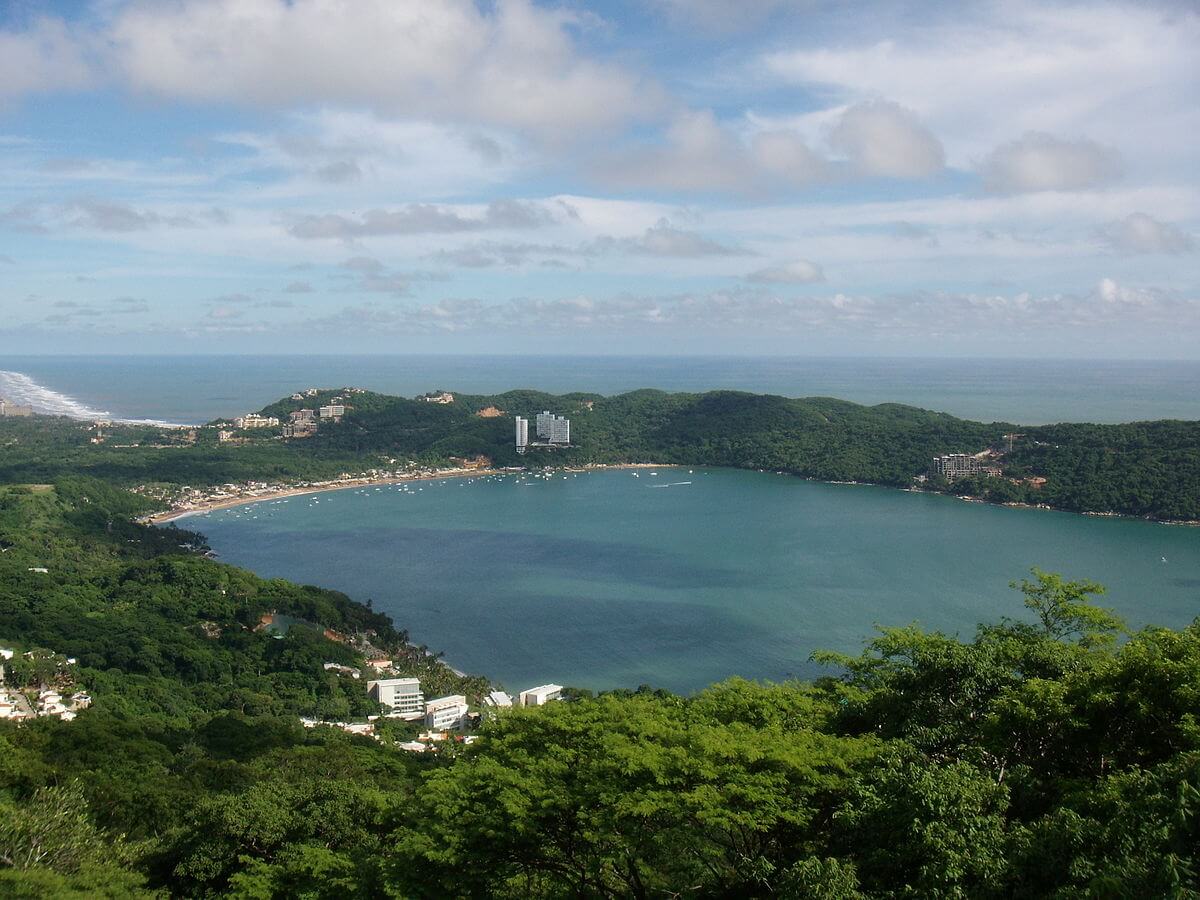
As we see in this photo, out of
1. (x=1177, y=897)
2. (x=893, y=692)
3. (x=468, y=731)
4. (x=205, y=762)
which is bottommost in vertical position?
(x=468, y=731)

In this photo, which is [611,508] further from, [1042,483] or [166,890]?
[166,890]

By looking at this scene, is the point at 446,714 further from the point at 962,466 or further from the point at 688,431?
the point at 688,431

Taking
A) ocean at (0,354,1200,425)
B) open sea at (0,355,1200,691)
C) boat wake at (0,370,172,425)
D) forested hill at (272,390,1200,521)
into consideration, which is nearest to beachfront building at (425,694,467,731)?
open sea at (0,355,1200,691)

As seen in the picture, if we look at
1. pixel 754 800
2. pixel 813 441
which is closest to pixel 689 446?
pixel 813 441

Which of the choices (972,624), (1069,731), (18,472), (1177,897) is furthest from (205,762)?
(18,472)

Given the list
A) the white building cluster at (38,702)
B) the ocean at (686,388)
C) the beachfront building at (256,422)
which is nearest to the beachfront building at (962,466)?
the ocean at (686,388)

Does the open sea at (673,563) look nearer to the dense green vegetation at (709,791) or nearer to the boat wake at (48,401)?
the dense green vegetation at (709,791)

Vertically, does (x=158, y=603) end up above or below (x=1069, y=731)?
below
